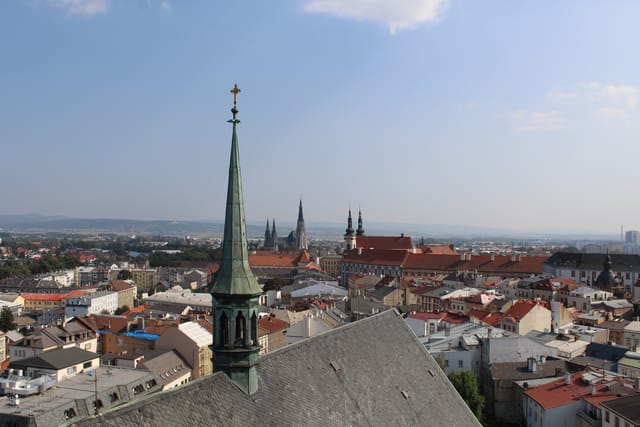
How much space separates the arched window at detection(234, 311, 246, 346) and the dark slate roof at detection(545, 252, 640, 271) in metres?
117

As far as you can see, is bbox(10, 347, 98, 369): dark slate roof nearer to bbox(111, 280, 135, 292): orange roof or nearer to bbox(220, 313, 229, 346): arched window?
bbox(220, 313, 229, 346): arched window

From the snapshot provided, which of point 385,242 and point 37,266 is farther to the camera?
point 37,266

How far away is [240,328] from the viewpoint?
14.9 m

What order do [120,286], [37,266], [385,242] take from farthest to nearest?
[37,266] < [385,242] < [120,286]

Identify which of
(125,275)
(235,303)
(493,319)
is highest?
(235,303)

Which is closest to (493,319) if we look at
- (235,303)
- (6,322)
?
(235,303)

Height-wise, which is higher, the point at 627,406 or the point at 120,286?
the point at 627,406

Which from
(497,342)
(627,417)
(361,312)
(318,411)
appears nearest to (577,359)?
(497,342)

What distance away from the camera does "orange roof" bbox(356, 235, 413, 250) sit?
15512cm

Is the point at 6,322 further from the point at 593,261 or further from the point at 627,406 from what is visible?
the point at 593,261

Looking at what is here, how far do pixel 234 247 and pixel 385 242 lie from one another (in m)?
143

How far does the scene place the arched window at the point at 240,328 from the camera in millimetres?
14641

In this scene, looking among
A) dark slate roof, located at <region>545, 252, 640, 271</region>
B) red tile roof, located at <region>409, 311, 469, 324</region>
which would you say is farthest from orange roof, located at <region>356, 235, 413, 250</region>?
red tile roof, located at <region>409, 311, 469, 324</region>

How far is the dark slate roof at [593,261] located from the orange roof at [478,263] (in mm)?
3477
